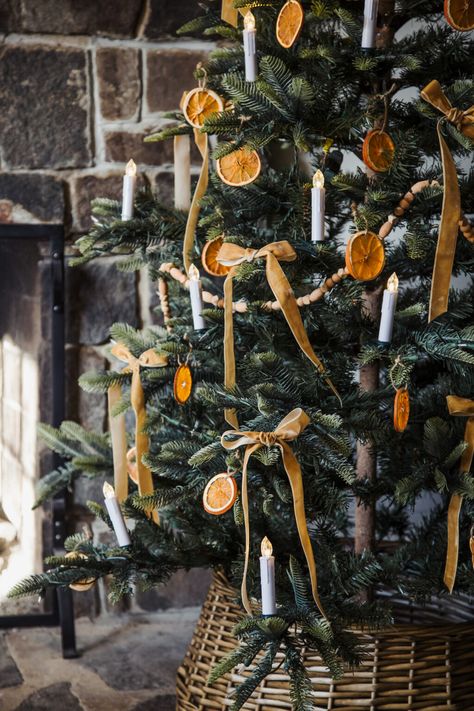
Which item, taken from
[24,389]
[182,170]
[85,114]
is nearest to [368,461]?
[182,170]

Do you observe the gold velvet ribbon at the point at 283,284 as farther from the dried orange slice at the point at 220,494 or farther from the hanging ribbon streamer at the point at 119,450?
the hanging ribbon streamer at the point at 119,450

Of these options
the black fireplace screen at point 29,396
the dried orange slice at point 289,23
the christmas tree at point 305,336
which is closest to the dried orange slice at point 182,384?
the christmas tree at point 305,336

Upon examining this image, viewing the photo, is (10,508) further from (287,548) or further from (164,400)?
(287,548)

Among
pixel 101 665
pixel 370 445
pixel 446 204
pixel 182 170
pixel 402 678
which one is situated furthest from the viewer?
pixel 101 665

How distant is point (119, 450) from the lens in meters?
1.45

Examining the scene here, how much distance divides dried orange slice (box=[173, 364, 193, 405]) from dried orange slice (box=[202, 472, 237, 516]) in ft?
0.56

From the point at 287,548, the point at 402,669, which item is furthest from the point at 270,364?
the point at 402,669

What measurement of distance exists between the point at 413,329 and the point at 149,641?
1087 mm

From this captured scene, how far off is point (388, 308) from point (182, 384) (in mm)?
345

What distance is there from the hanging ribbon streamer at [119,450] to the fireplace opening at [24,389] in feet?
1.48

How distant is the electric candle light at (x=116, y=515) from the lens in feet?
4.29

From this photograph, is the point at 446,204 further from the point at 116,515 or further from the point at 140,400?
the point at 116,515

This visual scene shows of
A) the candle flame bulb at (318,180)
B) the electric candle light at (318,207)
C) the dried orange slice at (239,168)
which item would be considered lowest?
the electric candle light at (318,207)

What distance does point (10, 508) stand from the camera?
6.22ft
